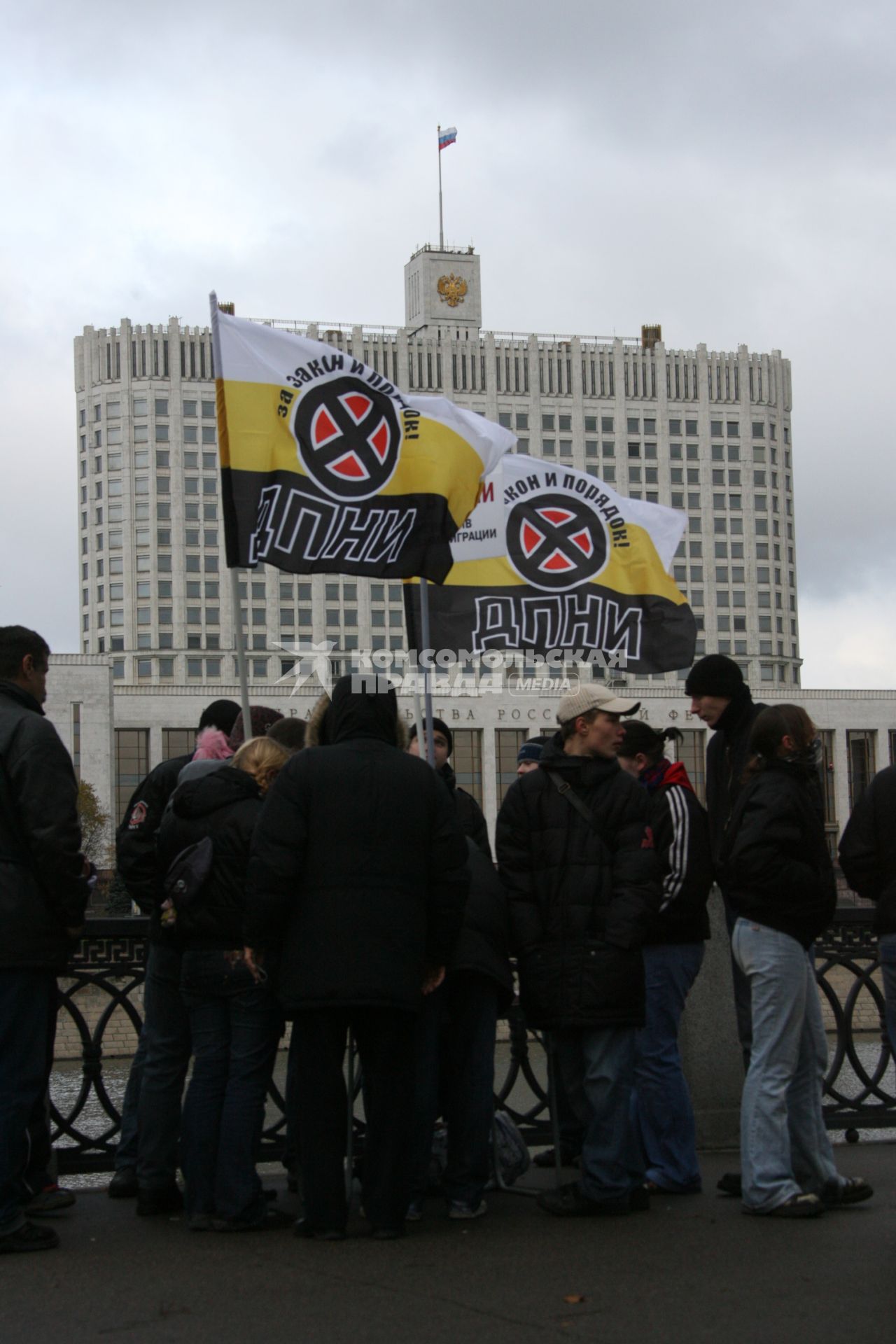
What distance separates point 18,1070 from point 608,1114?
2.28 meters

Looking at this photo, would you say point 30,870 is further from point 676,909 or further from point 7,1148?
point 676,909

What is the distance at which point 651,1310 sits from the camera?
5.27m

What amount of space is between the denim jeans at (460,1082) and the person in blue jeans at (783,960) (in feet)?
3.42

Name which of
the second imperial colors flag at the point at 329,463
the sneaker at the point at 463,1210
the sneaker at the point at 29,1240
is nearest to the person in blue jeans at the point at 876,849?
the sneaker at the point at 463,1210

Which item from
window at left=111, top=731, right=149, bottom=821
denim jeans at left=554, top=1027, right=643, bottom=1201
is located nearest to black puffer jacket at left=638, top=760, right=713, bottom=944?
denim jeans at left=554, top=1027, right=643, bottom=1201

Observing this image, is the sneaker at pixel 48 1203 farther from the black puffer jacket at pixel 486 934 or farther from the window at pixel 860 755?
the window at pixel 860 755

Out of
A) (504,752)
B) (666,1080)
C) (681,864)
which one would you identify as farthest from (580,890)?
(504,752)

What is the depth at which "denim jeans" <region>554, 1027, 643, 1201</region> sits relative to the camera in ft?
22.1

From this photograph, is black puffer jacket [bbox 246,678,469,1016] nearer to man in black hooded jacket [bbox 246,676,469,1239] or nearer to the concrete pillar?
man in black hooded jacket [bbox 246,676,469,1239]

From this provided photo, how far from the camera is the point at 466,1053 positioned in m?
6.96

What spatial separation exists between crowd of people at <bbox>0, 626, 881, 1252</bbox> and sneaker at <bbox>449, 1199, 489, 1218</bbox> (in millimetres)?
10

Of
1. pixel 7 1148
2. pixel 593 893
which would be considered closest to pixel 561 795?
pixel 593 893

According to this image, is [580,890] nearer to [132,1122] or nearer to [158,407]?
[132,1122]

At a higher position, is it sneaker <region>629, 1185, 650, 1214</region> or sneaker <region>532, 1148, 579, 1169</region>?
sneaker <region>629, 1185, 650, 1214</region>
